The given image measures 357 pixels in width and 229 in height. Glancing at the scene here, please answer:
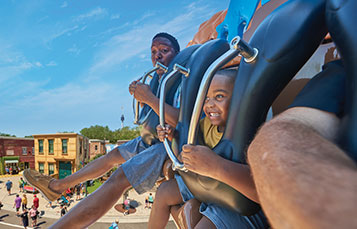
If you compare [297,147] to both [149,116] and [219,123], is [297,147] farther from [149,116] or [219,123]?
[149,116]

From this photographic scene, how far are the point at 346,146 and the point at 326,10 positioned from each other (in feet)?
0.90

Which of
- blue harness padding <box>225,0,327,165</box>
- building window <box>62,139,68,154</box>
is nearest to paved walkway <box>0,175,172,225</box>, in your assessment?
building window <box>62,139,68,154</box>

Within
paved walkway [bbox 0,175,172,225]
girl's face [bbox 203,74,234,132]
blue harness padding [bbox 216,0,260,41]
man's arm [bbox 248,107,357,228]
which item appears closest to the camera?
man's arm [bbox 248,107,357,228]

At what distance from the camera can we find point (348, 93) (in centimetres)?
43

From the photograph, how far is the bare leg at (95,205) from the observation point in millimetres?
1101

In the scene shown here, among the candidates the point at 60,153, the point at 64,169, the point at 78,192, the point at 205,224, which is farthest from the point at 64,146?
the point at 205,224

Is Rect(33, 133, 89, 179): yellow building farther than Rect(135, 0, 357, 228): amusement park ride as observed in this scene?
Yes

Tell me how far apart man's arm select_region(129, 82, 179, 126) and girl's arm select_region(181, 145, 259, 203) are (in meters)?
0.30

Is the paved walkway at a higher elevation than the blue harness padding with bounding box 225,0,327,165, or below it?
below

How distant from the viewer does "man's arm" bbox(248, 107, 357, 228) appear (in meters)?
0.22

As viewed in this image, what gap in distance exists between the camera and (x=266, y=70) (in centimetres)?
57

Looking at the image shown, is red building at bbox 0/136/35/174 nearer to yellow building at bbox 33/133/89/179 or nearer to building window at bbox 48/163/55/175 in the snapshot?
yellow building at bbox 33/133/89/179

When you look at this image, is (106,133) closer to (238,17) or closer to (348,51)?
(238,17)

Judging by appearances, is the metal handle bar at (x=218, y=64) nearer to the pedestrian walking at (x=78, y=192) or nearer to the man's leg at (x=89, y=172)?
the man's leg at (x=89, y=172)
